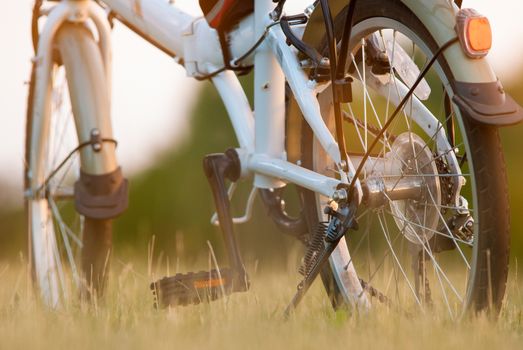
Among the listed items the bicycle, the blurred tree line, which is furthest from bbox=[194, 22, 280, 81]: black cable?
the blurred tree line

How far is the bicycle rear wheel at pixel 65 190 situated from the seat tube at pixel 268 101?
2.85ft

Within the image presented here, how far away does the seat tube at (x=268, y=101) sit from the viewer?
307cm

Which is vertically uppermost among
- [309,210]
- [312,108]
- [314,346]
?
[312,108]

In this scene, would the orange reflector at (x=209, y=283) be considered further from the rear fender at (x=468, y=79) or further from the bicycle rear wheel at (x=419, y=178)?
the rear fender at (x=468, y=79)

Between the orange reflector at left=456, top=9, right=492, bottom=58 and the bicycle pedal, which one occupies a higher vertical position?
the orange reflector at left=456, top=9, right=492, bottom=58

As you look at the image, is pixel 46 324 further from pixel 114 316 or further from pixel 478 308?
pixel 478 308

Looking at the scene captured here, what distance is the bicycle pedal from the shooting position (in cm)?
302

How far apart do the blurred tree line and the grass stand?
3.90 m

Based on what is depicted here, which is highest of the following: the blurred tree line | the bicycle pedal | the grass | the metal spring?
the blurred tree line

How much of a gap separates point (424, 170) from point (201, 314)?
0.71 meters

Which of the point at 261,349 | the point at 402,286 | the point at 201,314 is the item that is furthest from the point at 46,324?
the point at 402,286

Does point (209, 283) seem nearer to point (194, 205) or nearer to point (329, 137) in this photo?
point (329, 137)

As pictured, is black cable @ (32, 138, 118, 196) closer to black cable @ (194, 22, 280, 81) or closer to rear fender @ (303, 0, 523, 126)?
black cable @ (194, 22, 280, 81)

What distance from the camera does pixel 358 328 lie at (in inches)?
98.2
